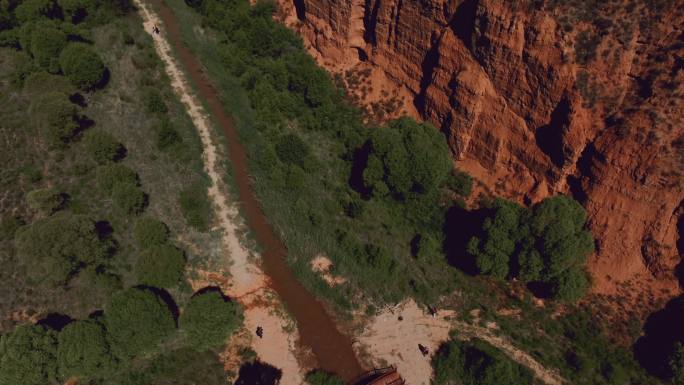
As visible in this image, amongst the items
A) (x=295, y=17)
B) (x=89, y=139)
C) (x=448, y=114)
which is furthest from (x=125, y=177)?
(x=448, y=114)

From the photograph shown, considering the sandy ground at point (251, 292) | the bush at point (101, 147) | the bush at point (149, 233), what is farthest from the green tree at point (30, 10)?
the bush at point (149, 233)

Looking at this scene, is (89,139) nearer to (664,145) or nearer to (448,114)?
(448,114)

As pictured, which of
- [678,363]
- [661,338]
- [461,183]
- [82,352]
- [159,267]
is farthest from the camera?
[461,183]

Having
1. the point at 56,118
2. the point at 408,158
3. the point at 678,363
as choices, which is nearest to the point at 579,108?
the point at 408,158

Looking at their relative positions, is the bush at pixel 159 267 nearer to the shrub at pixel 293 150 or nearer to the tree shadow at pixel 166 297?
the tree shadow at pixel 166 297

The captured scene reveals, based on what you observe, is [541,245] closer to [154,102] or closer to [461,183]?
[461,183]

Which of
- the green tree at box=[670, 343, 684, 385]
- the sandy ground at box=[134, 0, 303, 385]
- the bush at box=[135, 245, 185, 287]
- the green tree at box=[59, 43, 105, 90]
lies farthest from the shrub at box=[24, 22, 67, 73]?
the green tree at box=[670, 343, 684, 385]
